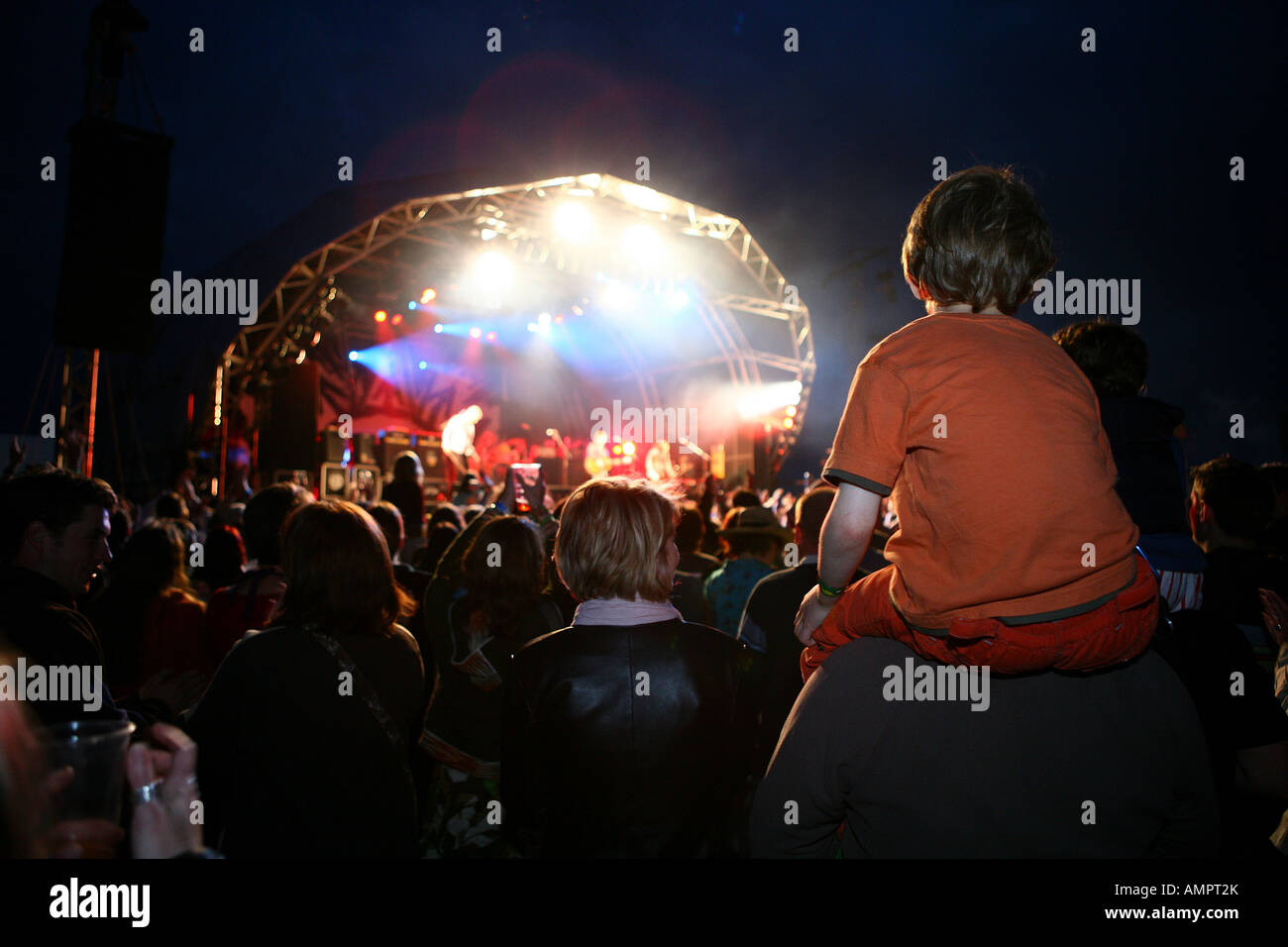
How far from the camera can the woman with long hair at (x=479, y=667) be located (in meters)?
2.68

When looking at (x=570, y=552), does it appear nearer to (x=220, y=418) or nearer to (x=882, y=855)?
(x=882, y=855)

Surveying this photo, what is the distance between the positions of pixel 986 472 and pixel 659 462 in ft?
62.7

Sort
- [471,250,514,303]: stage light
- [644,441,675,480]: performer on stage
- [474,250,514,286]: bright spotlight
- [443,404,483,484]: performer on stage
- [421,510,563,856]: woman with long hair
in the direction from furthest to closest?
[644,441,675,480]: performer on stage < [443,404,483,484]: performer on stage < [471,250,514,303]: stage light < [474,250,514,286]: bright spotlight < [421,510,563,856]: woman with long hair

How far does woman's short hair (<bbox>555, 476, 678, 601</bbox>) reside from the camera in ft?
6.79

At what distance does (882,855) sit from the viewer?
1.36 m

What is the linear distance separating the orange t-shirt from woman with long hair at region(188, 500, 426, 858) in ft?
4.86

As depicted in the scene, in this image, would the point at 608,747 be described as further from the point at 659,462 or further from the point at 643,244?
the point at 659,462

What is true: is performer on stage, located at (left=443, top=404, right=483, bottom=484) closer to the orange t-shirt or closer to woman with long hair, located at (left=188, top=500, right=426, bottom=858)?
woman with long hair, located at (left=188, top=500, right=426, bottom=858)

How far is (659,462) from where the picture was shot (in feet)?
66.8

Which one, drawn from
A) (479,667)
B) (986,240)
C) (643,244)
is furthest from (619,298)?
(986,240)

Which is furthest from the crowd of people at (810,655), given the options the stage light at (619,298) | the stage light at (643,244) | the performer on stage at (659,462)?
the stage light at (619,298)

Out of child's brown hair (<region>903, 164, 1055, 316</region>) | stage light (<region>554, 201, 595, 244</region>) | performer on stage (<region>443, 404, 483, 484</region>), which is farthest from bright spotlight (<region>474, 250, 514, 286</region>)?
child's brown hair (<region>903, 164, 1055, 316</region>)
